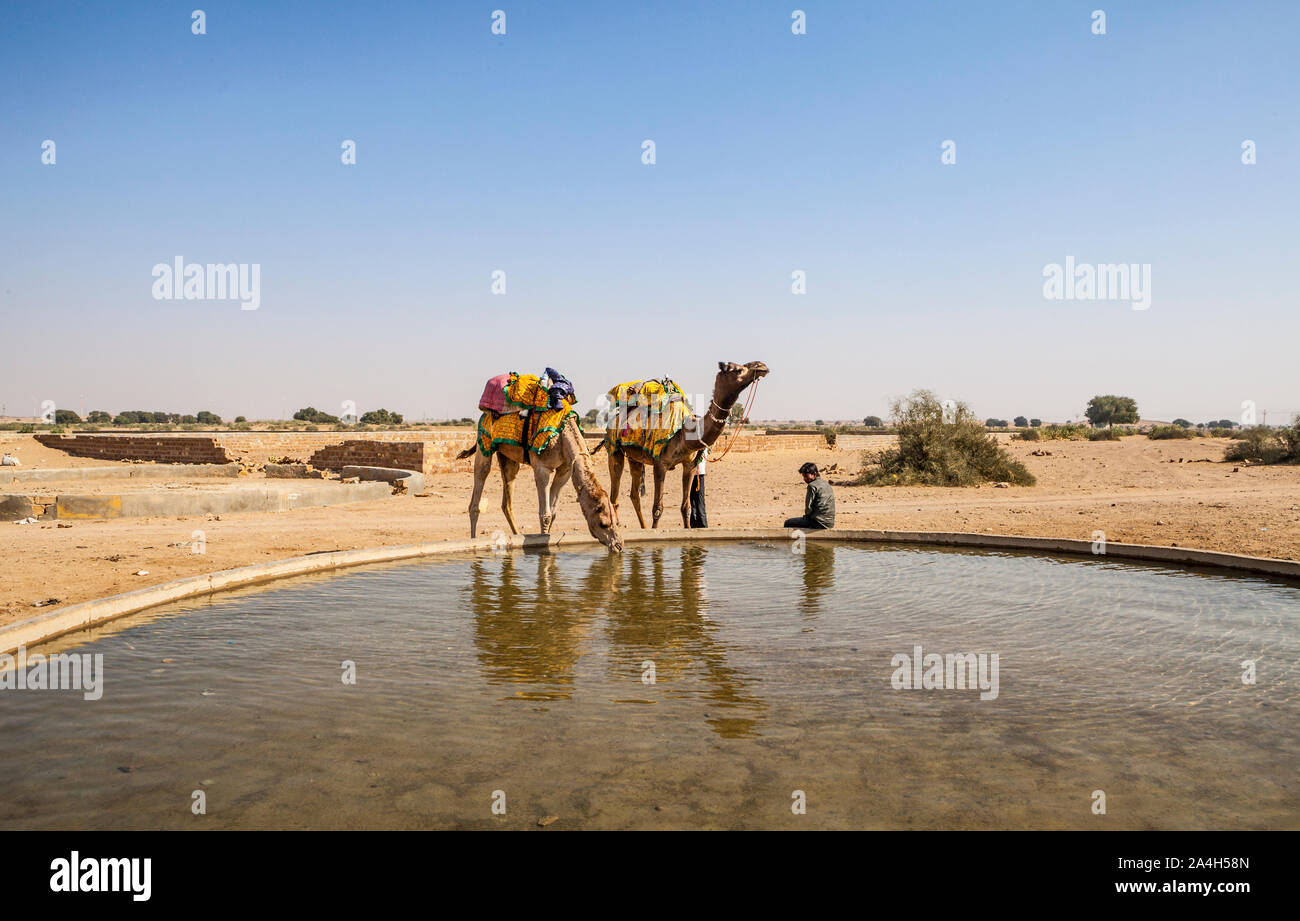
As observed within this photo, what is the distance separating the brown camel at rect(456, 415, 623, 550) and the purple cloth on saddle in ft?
1.85

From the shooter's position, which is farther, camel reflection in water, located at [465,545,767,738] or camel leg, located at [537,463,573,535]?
camel leg, located at [537,463,573,535]

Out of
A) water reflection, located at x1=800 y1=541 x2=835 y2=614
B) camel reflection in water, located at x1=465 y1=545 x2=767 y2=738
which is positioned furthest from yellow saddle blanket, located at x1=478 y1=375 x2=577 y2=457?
water reflection, located at x1=800 y1=541 x2=835 y2=614

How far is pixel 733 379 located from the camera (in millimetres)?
11945

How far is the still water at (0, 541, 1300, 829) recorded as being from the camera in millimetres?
3857

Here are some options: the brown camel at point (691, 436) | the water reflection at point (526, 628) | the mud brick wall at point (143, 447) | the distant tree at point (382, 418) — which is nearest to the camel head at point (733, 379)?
the brown camel at point (691, 436)

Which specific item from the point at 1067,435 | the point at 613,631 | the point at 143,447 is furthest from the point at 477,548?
the point at 1067,435

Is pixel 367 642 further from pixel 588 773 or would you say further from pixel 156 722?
pixel 588 773

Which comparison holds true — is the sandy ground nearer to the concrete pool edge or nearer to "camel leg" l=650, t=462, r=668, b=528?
the concrete pool edge

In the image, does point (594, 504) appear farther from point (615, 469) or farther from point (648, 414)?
point (615, 469)

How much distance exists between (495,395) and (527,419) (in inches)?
27.4

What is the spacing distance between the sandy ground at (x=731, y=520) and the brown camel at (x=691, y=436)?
2.59m
